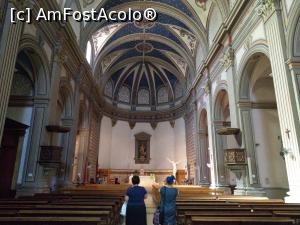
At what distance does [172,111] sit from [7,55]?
58.0ft

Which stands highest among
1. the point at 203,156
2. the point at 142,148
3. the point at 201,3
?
the point at 201,3

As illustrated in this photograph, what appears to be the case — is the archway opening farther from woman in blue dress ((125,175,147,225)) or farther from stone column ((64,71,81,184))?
stone column ((64,71,81,184))

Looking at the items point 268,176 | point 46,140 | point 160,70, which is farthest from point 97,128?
point 268,176

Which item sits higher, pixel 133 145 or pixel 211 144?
pixel 133 145

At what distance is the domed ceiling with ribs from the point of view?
14.7 meters

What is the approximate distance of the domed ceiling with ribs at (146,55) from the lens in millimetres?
14703

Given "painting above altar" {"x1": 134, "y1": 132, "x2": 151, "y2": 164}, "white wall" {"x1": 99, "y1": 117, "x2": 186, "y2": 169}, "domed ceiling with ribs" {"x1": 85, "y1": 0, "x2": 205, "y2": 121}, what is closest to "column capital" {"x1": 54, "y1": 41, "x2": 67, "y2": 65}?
"domed ceiling with ribs" {"x1": 85, "y1": 0, "x2": 205, "y2": 121}

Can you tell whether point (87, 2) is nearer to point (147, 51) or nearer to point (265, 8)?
point (147, 51)

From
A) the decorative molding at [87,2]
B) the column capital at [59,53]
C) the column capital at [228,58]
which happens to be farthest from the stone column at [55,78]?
the column capital at [228,58]

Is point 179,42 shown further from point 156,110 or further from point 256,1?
point 256,1

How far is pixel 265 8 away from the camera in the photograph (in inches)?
293

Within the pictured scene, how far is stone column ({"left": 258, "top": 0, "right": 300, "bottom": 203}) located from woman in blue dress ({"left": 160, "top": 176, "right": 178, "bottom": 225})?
3775mm

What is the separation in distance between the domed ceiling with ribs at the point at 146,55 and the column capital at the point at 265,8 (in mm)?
6645

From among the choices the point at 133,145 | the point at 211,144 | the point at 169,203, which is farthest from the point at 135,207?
the point at 133,145
